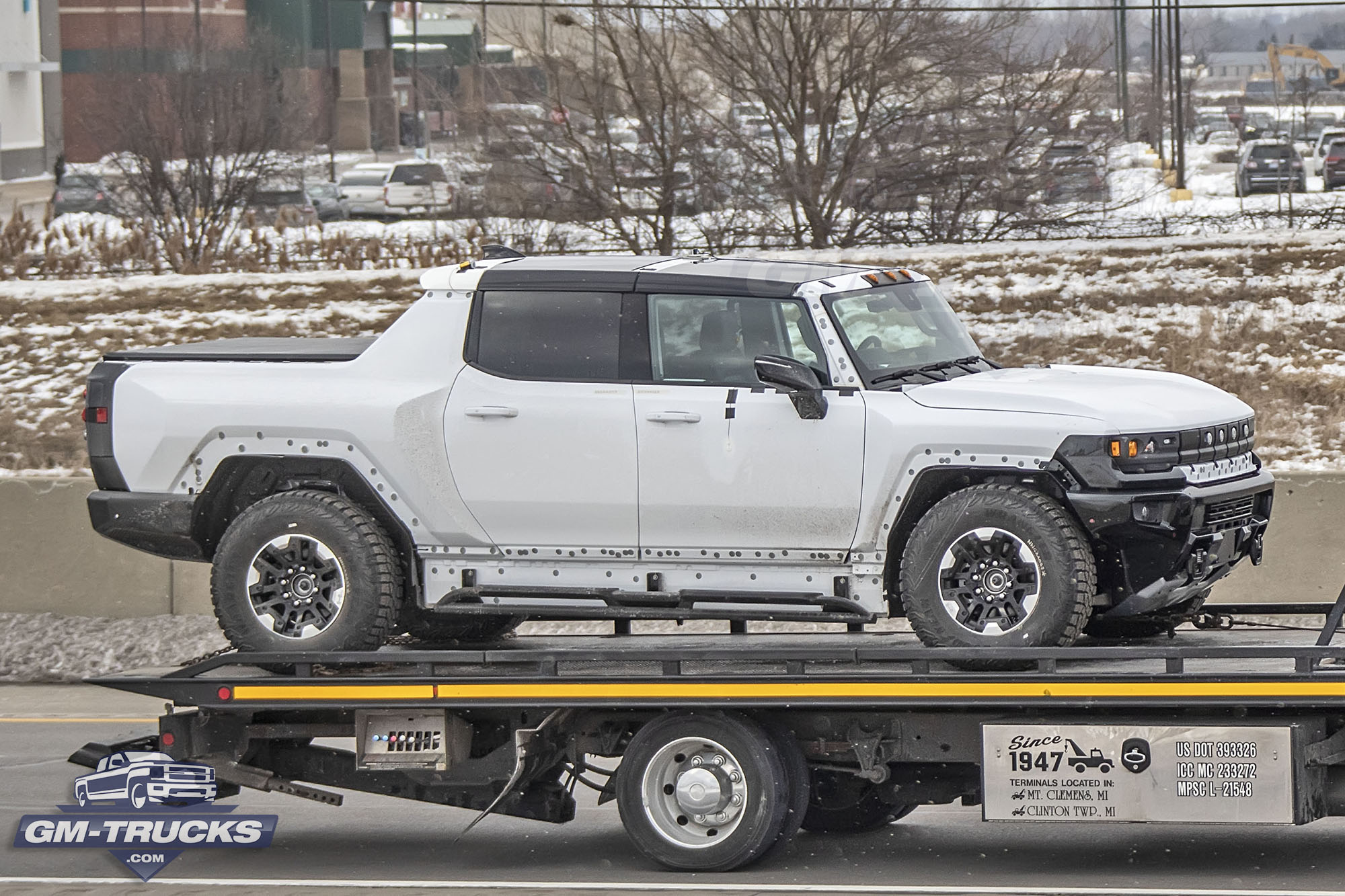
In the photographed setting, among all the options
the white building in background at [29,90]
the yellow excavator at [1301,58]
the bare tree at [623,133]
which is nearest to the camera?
the bare tree at [623,133]

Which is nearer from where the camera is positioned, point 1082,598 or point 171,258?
point 1082,598

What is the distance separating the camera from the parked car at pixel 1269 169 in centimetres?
3750

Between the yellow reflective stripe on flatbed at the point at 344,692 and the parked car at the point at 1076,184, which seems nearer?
the yellow reflective stripe on flatbed at the point at 344,692

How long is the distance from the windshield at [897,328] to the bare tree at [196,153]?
68.5 feet

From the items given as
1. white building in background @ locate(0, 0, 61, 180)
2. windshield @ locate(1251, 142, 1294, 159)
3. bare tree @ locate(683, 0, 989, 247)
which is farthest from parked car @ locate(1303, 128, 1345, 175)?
white building in background @ locate(0, 0, 61, 180)

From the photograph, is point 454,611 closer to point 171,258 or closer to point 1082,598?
point 1082,598

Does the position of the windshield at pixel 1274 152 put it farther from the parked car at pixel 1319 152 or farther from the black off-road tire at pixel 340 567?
the black off-road tire at pixel 340 567

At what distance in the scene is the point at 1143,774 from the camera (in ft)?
22.5

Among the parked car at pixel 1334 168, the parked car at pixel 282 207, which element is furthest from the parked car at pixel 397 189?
the parked car at pixel 1334 168

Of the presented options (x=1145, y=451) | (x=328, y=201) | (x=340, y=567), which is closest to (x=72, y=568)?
(x=340, y=567)

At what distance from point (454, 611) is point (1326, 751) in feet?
12.1

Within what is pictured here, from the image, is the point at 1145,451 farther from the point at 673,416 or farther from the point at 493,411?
the point at 493,411

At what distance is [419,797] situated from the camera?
7.89 m

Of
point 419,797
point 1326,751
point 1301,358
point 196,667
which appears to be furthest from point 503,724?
point 1301,358
